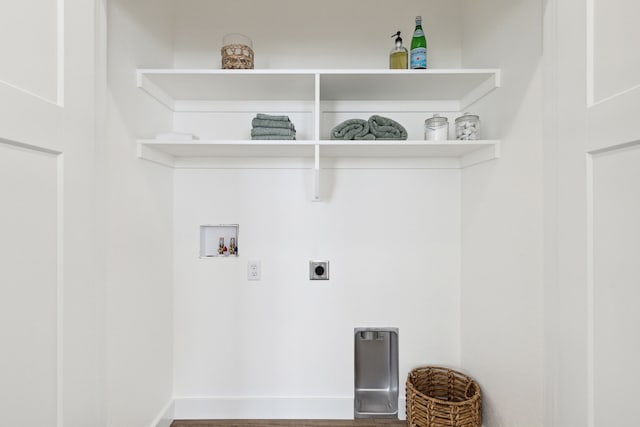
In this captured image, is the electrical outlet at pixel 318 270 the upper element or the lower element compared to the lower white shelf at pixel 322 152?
lower

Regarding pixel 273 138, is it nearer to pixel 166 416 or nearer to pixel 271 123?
pixel 271 123

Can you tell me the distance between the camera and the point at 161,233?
5.39 ft

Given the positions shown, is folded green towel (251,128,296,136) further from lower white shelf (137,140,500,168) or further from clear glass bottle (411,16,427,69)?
clear glass bottle (411,16,427,69)

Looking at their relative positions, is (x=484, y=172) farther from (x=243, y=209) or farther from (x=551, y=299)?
(x=243, y=209)

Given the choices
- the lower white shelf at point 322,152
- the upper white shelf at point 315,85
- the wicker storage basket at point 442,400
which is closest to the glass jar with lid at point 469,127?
the lower white shelf at point 322,152

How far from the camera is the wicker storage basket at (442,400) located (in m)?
1.44

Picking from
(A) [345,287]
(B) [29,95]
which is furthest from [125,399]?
(B) [29,95]

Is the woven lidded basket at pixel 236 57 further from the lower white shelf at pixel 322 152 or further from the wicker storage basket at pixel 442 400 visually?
the wicker storage basket at pixel 442 400

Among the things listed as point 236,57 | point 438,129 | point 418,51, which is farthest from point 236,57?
point 438,129

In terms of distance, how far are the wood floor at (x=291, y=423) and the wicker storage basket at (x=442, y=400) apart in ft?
0.65

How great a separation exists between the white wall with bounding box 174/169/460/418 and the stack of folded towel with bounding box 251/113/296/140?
29 cm

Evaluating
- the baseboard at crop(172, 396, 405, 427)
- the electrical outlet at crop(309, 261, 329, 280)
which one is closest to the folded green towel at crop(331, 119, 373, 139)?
the electrical outlet at crop(309, 261, 329, 280)

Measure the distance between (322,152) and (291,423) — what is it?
1392 millimetres

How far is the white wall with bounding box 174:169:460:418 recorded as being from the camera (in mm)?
1788
